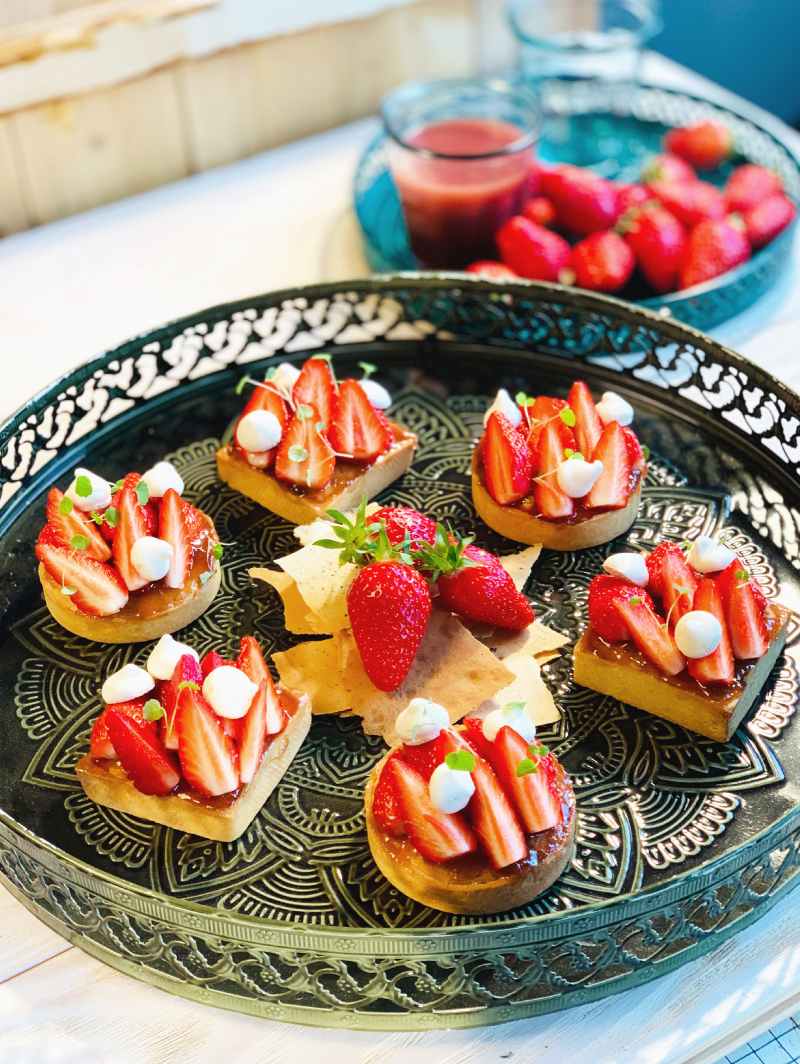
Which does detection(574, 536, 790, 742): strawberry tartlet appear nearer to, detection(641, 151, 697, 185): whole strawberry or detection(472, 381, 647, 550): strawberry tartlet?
detection(472, 381, 647, 550): strawberry tartlet

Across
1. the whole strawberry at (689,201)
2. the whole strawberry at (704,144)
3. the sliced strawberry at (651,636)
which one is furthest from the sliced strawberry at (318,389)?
the whole strawberry at (704,144)

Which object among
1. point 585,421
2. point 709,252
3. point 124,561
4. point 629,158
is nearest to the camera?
point 124,561

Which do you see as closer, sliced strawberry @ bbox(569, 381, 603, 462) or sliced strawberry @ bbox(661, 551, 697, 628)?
sliced strawberry @ bbox(661, 551, 697, 628)

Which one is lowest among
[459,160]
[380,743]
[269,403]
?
[380,743]

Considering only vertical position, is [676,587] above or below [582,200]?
below

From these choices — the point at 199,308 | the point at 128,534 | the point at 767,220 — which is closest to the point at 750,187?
the point at 767,220

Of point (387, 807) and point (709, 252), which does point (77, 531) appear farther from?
point (709, 252)

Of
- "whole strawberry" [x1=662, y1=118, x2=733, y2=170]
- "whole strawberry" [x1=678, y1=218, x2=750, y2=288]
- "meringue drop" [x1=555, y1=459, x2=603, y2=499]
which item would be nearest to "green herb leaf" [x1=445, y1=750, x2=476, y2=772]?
"meringue drop" [x1=555, y1=459, x2=603, y2=499]
